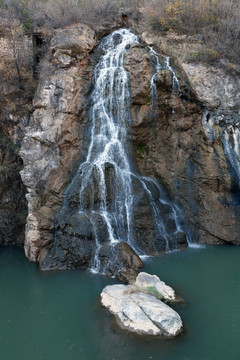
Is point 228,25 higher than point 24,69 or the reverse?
higher

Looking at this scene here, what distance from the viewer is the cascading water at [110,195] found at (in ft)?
38.5

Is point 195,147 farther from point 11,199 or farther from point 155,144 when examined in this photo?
point 11,199

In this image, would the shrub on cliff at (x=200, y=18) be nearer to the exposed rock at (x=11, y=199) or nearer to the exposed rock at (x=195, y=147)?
the exposed rock at (x=195, y=147)

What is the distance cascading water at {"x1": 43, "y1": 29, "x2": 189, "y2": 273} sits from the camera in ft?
38.5

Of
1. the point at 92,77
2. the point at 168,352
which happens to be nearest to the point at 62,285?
the point at 168,352

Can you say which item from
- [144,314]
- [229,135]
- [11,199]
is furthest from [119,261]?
[229,135]

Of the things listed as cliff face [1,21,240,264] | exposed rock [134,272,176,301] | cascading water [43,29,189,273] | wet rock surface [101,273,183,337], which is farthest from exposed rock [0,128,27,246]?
exposed rock [134,272,176,301]

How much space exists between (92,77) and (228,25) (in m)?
7.43

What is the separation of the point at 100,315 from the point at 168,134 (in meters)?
9.03

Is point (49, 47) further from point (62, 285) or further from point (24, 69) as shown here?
point (62, 285)

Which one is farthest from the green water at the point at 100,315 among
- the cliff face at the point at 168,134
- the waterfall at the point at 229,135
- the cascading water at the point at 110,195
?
the waterfall at the point at 229,135

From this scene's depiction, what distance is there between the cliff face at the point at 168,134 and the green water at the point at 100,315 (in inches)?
106

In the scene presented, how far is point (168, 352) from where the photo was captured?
6.75 meters

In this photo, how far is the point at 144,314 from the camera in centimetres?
749
